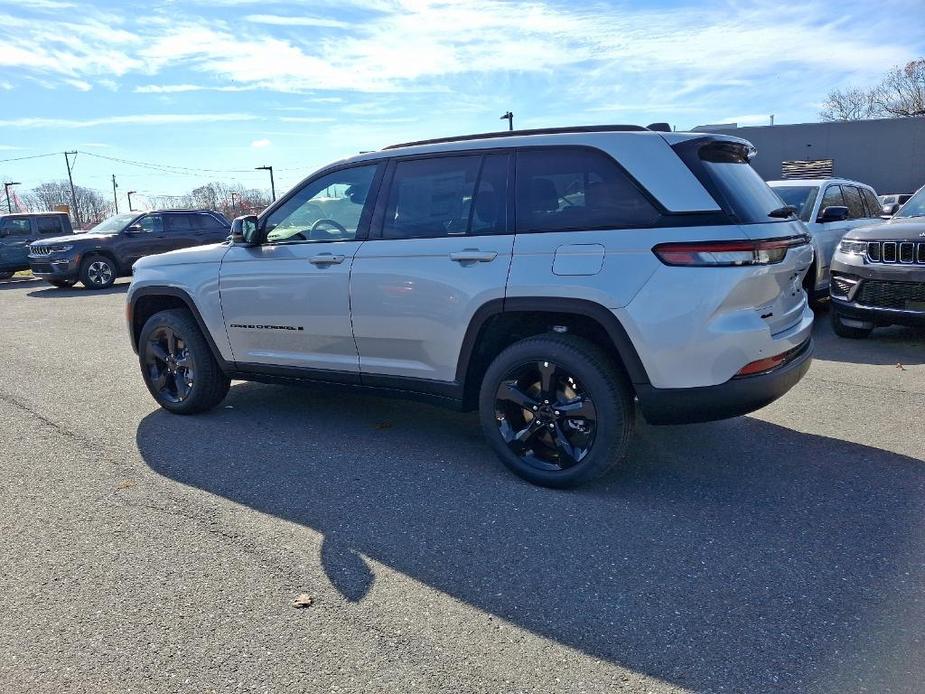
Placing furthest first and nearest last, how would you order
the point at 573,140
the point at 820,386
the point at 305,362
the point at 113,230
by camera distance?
the point at 113,230 → the point at 820,386 → the point at 305,362 → the point at 573,140

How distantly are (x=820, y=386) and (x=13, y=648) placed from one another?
18.2 feet

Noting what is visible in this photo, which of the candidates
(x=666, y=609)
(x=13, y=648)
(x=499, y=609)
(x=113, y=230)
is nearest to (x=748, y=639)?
(x=666, y=609)

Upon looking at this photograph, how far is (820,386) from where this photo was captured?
5.64 metres

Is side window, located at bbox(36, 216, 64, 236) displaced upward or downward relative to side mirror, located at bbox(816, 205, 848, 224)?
upward

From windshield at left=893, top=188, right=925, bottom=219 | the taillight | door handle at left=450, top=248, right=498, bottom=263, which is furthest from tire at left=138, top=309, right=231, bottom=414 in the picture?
windshield at left=893, top=188, right=925, bottom=219

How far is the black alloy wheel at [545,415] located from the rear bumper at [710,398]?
0.30 meters

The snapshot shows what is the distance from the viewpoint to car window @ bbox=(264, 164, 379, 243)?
436cm

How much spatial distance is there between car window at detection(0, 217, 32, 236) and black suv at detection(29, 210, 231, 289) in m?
2.77

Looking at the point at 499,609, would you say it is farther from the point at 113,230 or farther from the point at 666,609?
the point at 113,230

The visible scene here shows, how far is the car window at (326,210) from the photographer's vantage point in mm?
4359

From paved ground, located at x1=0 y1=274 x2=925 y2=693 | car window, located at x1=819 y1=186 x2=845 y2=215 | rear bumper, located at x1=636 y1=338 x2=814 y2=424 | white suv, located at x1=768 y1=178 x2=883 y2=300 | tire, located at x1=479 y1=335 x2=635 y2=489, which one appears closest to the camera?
paved ground, located at x1=0 y1=274 x2=925 y2=693

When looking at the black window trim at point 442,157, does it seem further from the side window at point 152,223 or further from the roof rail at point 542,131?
the side window at point 152,223

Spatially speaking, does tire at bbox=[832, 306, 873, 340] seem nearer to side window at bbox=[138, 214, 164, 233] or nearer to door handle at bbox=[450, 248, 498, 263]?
door handle at bbox=[450, 248, 498, 263]

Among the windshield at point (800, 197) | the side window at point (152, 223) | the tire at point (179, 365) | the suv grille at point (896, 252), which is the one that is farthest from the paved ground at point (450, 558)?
the side window at point (152, 223)
